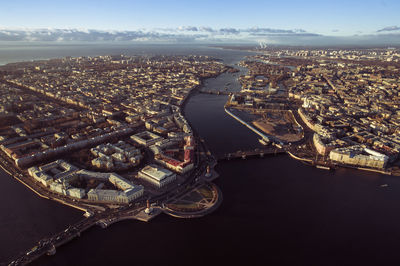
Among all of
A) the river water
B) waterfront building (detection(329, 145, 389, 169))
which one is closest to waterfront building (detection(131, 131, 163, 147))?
the river water

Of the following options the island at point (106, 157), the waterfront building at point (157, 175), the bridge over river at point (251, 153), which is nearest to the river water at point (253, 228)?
the island at point (106, 157)

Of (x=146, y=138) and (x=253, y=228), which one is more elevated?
(x=146, y=138)

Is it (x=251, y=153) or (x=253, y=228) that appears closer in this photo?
(x=253, y=228)

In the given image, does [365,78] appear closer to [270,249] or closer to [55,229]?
[270,249]

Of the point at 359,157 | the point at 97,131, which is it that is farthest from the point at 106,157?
the point at 359,157

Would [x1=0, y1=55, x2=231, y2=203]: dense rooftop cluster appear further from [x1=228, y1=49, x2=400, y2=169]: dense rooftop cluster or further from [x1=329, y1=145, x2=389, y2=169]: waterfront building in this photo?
[x1=228, y1=49, x2=400, y2=169]: dense rooftop cluster

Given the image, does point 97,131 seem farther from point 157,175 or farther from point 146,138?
point 157,175

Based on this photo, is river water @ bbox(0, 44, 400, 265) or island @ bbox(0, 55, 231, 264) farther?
island @ bbox(0, 55, 231, 264)

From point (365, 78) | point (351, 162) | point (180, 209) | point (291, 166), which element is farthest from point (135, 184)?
point (365, 78)
